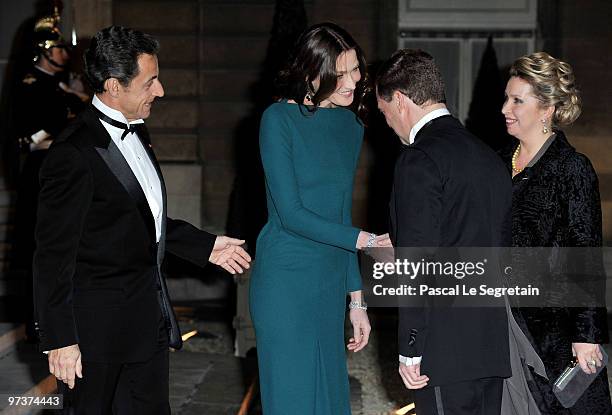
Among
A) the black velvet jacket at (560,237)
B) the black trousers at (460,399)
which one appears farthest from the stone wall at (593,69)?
the black trousers at (460,399)

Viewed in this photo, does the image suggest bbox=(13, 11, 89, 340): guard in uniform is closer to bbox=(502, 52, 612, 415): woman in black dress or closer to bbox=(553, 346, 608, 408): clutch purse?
bbox=(502, 52, 612, 415): woman in black dress

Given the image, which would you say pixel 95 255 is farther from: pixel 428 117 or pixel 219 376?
pixel 219 376

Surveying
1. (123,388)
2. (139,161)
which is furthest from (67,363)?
(139,161)

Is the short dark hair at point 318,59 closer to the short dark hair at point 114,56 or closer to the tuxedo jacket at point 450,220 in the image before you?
the tuxedo jacket at point 450,220

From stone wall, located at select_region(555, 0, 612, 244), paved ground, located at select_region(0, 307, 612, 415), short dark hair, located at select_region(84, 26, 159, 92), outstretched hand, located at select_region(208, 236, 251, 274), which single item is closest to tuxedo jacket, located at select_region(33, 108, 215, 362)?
short dark hair, located at select_region(84, 26, 159, 92)

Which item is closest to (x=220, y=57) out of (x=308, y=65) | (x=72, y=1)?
(x=72, y=1)

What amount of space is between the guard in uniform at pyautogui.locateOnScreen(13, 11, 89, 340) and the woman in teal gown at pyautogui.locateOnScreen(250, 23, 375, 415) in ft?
12.0

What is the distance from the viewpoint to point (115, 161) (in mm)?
3355

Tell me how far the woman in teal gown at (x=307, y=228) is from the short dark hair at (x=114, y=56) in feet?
1.94

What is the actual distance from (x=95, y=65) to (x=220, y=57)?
766cm

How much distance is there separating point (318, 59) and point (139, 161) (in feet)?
2.59

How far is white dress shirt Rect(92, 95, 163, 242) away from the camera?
3434mm

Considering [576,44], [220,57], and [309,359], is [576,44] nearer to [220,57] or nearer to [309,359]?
[220,57]

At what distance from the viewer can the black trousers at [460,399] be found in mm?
3271
